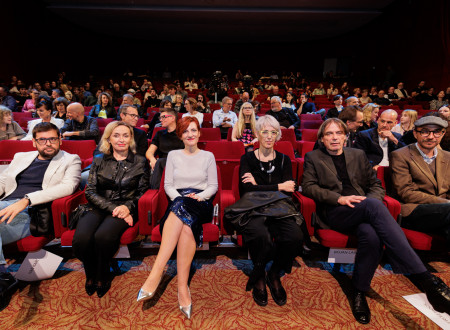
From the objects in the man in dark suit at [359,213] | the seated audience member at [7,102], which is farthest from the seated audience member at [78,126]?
the seated audience member at [7,102]

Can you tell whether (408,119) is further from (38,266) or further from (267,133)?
(38,266)

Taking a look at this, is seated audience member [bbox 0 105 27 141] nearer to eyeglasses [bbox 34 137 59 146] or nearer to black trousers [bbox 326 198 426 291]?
eyeglasses [bbox 34 137 59 146]

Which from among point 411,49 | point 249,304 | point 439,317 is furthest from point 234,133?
point 411,49

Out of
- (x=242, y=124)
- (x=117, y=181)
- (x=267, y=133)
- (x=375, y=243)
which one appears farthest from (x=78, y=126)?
(x=375, y=243)

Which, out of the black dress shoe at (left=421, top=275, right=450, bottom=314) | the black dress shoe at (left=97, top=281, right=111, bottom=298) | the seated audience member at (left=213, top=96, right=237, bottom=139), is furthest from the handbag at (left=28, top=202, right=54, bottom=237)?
the seated audience member at (left=213, top=96, right=237, bottom=139)

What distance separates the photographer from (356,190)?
1.81 metres

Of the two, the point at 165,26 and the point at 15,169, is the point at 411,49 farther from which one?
the point at 15,169

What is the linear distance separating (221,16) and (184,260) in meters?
11.0

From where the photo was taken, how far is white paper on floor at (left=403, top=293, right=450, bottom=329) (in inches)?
56.2

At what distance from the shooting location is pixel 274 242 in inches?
64.7

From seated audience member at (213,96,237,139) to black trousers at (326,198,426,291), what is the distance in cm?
291

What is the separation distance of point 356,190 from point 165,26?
12.2 metres

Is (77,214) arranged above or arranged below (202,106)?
below

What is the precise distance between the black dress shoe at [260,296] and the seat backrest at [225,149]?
56.7 inches
